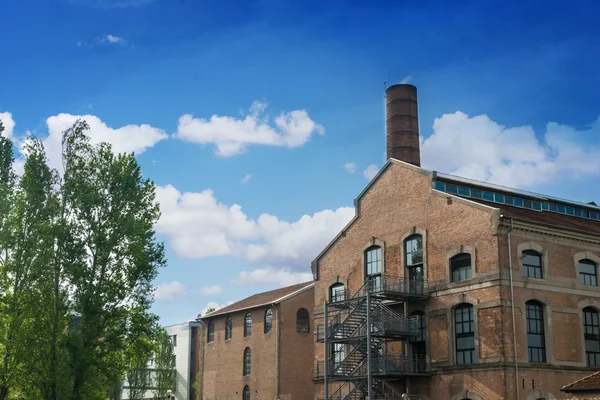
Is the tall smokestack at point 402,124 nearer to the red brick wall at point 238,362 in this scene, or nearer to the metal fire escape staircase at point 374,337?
the metal fire escape staircase at point 374,337

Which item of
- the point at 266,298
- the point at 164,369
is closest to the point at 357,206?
the point at 266,298

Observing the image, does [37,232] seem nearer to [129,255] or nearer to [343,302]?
[129,255]

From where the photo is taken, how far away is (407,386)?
30078mm

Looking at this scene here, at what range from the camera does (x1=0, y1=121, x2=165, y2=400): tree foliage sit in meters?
26.3

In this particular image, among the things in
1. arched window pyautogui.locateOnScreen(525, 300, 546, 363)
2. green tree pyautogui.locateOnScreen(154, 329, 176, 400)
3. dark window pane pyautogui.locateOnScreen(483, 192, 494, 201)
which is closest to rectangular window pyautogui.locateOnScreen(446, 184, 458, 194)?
dark window pane pyautogui.locateOnScreen(483, 192, 494, 201)

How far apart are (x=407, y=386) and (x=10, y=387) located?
15755 mm

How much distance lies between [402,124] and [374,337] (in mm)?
16491

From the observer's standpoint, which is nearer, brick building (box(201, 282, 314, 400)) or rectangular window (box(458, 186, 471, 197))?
rectangular window (box(458, 186, 471, 197))

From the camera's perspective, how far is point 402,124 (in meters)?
42.8

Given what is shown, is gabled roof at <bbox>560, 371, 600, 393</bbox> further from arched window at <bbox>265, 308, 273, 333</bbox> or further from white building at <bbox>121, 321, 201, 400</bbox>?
→ white building at <bbox>121, 321, 201, 400</bbox>

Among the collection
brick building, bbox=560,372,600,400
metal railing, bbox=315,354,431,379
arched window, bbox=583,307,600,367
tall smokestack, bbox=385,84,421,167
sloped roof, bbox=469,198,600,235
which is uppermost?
tall smokestack, bbox=385,84,421,167

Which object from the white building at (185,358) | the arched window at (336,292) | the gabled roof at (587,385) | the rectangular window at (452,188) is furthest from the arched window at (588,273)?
the white building at (185,358)

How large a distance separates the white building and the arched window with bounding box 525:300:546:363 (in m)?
36.3

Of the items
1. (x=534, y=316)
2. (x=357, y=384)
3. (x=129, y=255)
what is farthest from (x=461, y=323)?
(x=129, y=255)
